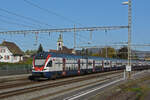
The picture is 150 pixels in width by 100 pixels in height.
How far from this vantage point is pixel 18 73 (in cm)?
3684

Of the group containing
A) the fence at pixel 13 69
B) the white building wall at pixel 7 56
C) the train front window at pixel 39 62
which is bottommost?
the fence at pixel 13 69

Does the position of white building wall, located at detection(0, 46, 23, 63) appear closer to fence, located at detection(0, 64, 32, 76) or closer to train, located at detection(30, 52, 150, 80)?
fence, located at detection(0, 64, 32, 76)

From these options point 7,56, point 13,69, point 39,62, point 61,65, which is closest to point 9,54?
point 7,56

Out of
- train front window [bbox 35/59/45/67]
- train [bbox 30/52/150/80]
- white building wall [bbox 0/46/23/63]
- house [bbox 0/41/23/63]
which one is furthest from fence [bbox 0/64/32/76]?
house [bbox 0/41/23/63]

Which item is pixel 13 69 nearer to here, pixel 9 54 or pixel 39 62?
pixel 39 62

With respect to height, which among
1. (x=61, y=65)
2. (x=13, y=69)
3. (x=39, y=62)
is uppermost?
(x=39, y=62)

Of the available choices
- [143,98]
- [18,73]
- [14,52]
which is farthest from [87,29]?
[14,52]

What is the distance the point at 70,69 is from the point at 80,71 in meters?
4.24

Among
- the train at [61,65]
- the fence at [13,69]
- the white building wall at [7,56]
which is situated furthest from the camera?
Answer: the white building wall at [7,56]

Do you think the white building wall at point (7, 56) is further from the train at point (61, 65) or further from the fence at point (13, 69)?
the train at point (61, 65)

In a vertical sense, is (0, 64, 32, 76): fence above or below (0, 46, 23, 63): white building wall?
below

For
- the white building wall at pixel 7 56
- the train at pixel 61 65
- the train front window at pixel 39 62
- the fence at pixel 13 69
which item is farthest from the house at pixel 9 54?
the train front window at pixel 39 62

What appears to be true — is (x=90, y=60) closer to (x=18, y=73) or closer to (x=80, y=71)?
(x=80, y=71)

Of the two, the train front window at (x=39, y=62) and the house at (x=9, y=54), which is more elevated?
the house at (x=9, y=54)
